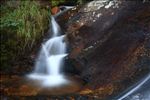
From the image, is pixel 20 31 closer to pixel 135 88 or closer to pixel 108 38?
pixel 108 38

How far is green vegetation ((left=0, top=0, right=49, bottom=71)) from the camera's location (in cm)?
819

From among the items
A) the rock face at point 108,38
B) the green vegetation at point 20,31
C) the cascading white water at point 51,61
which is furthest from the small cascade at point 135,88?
the green vegetation at point 20,31

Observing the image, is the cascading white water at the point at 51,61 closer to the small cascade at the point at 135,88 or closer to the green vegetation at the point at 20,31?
the green vegetation at the point at 20,31

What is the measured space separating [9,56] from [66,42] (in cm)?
129

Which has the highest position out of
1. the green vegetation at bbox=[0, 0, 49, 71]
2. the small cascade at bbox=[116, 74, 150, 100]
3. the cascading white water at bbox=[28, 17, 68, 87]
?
the green vegetation at bbox=[0, 0, 49, 71]

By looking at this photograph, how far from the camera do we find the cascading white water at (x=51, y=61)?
7.82 meters

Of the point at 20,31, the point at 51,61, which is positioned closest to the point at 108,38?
the point at 51,61

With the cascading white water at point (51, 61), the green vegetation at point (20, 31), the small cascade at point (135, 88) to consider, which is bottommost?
the small cascade at point (135, 88)

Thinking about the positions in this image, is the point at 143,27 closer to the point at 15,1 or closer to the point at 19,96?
the point at 19,96

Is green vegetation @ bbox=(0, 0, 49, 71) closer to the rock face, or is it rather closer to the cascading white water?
the cascading white water

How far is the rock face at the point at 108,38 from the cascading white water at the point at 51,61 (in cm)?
29

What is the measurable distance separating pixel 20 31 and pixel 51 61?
38.3 inches

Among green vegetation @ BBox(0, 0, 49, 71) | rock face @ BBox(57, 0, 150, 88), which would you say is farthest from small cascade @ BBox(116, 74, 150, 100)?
green vegetation @ BBox(0, 0, 49, 71)

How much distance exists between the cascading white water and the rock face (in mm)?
294
